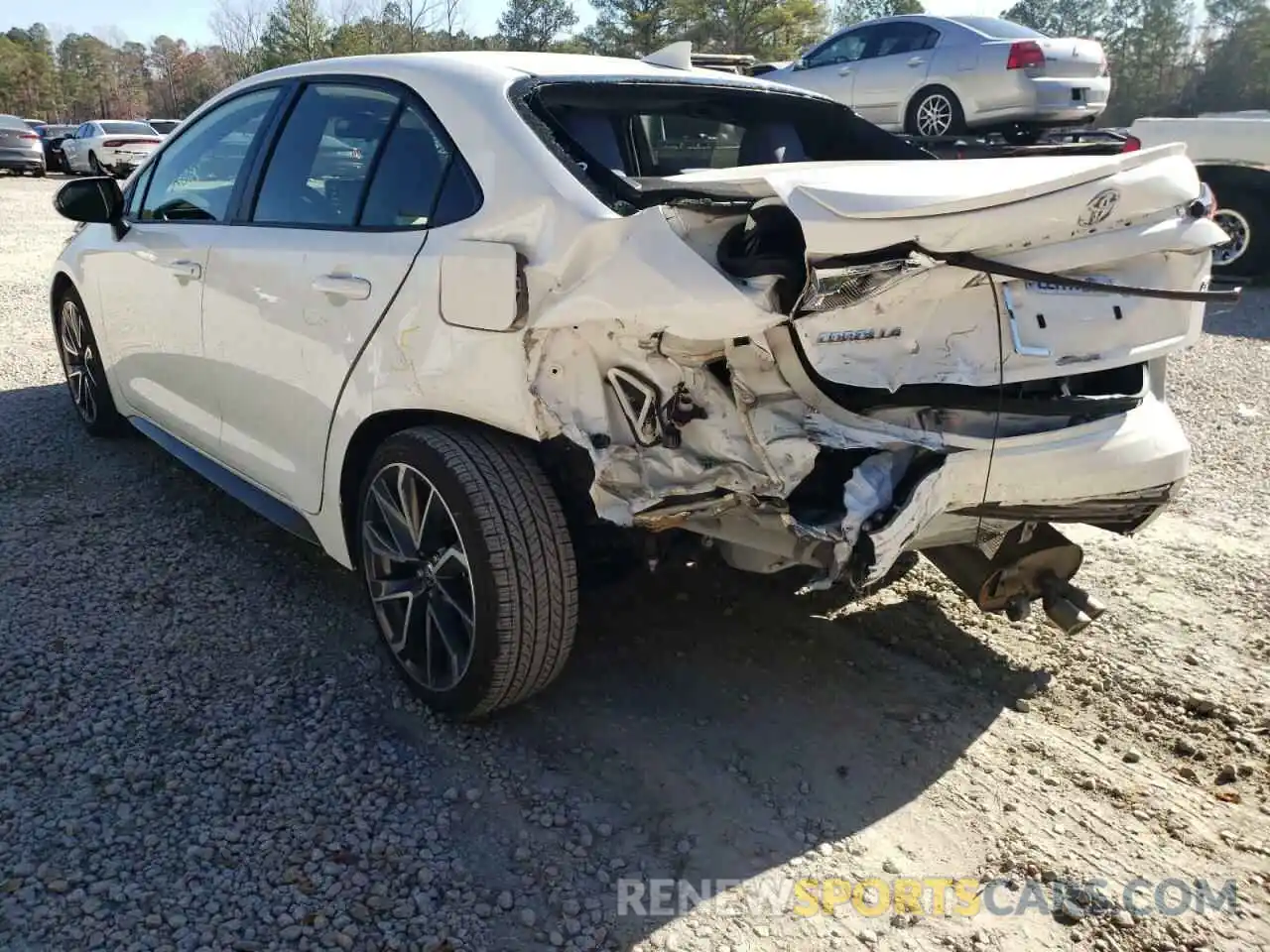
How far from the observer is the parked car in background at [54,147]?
2944cm

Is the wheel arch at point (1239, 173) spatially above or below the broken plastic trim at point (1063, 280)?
above

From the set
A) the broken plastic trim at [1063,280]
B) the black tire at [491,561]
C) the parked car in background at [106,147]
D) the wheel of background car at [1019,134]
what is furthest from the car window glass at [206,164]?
the parked car in background at [106,147]

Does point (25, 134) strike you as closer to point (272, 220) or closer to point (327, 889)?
point (272, 220)

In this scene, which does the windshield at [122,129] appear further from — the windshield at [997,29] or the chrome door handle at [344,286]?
the chrome door handle at [344,286]

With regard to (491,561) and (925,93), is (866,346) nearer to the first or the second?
(491,561)

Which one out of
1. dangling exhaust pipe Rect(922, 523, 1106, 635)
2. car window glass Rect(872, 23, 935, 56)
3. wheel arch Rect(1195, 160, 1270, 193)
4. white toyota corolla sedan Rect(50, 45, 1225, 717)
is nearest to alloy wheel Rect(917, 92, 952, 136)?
car window glass Rect(872, 23, 935, 56)

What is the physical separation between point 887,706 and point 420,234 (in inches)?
74.1

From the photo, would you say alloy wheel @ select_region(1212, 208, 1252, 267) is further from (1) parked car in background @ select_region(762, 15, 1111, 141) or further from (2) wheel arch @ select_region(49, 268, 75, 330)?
(2) wheel arch @ select_region(49, 268, 75, 330)

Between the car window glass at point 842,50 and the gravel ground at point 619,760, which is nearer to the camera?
the gravel ground at point 619,760

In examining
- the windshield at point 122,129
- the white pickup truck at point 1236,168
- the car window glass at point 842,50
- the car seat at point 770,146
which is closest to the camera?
the car seat at point 770,146

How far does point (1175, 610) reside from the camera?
141 inches

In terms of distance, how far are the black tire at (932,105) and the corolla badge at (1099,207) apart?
9497 mm

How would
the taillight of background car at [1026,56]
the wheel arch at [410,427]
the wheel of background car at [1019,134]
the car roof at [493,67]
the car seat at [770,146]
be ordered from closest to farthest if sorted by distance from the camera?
the wheel arch at [410,427]
the car roof at [493,67]
the car seat at [770,146]
the taillight of background car at [1026,56]
the wheel of background car at [1019,134]

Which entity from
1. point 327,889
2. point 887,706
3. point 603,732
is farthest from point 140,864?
point 887,706
